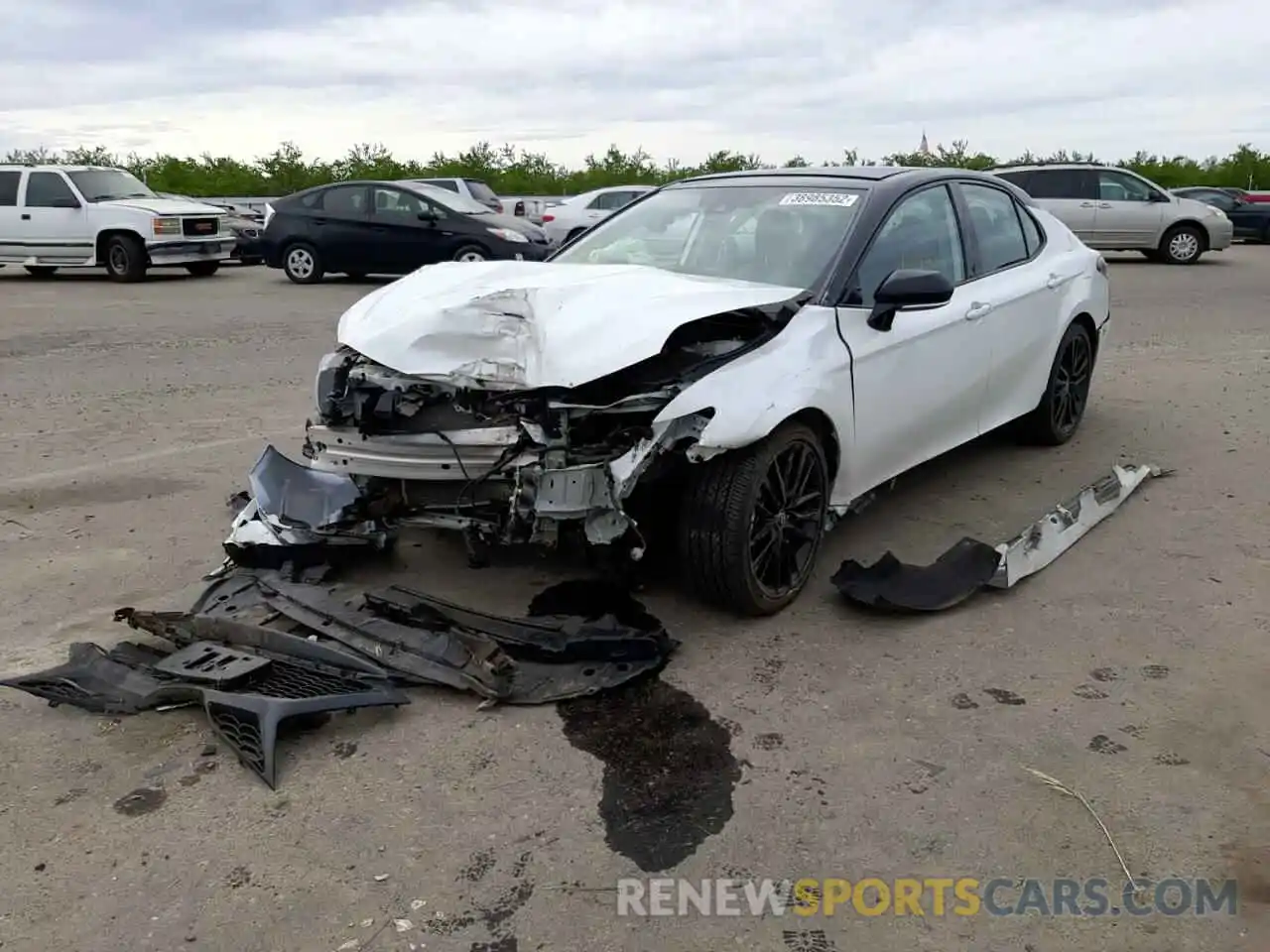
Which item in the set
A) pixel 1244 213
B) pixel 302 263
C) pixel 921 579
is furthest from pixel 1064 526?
pixel 1244 213

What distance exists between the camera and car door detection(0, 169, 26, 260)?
16406mm

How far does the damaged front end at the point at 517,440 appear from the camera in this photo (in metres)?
3.50

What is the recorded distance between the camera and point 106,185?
55.0ft

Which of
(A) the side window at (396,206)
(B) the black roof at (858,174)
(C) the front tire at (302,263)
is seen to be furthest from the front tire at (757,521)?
(C) the front tire at (302,263)

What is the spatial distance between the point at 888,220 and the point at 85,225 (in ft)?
49.7

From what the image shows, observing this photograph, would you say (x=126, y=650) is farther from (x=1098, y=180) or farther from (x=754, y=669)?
(x=1098, y=180)

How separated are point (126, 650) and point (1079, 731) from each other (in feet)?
9.99

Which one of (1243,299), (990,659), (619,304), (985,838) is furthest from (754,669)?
(1243,299)

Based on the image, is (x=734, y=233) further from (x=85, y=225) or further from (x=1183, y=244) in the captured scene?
(x=1183, y=244)

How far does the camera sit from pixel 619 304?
3.86 meters

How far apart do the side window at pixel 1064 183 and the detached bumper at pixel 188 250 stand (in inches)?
531

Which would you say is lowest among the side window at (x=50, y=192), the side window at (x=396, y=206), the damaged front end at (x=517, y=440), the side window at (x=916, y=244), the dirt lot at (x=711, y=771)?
the dirt lot at (x=711, y=771)

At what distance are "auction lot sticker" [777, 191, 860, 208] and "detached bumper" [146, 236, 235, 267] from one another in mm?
13884

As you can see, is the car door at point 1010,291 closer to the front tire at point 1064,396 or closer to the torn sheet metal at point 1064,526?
the front tire at point 1064,396
